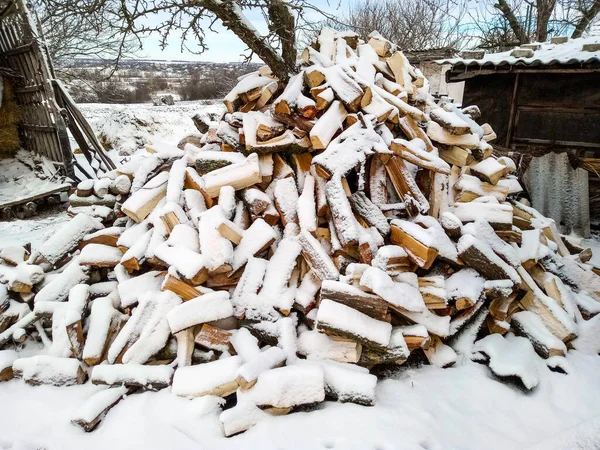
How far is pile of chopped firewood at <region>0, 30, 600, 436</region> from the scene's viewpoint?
2.24 m

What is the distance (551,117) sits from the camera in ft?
21.5

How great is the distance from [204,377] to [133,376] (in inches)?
18.6

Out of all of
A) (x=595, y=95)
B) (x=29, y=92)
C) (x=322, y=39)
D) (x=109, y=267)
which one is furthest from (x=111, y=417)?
(x=595, y=95)

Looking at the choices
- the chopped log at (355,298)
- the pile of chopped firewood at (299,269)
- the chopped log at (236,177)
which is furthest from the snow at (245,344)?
the chopped log at (236,177)

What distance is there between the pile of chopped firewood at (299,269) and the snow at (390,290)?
0.04 feet

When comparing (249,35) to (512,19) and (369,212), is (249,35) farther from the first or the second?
(512,19)

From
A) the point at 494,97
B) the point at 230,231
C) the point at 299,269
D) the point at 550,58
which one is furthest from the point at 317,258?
the point at 494,97

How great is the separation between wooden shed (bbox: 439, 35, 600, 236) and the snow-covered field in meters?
4.32

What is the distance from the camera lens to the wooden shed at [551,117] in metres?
5.85

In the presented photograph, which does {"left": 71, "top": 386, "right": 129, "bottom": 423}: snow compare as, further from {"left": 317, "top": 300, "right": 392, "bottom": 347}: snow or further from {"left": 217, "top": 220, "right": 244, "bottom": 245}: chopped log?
{"left": 317, "top": 300, "right": 392, "bottom": 347}: snow

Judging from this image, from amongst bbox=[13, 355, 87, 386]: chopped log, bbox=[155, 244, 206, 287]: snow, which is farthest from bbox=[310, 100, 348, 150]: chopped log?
bbox=[13, 355, 87, 386]: chopped log

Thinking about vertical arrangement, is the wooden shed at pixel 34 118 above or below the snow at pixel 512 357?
above

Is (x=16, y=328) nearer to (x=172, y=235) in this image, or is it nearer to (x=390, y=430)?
(x=172, y=235)

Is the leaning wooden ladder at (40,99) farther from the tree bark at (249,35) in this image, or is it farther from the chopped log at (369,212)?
the chopped log at (369,212)
